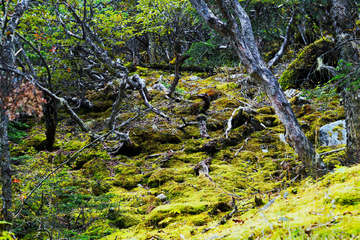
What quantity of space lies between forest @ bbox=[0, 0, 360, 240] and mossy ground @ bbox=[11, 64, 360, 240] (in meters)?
0.02

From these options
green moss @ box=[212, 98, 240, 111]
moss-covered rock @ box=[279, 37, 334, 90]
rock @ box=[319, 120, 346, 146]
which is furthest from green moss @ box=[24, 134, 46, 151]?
moss-covered rock @ box=[279, 37, 334, 90]

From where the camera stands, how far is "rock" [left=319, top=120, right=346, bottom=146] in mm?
5336

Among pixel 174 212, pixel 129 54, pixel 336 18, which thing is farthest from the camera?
pixel 129 54

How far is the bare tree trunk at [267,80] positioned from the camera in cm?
359

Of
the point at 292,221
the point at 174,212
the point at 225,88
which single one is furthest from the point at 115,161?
the point at 225,88

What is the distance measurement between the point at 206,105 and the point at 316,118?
13.3 ft

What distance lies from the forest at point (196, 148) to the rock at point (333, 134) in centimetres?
3

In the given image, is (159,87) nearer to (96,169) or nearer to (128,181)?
(96,169)

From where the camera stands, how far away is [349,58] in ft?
12.7

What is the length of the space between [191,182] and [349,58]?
3.74 meters

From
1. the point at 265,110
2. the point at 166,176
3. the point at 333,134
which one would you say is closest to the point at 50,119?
the point at 166,176

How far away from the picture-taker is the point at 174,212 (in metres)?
3.22

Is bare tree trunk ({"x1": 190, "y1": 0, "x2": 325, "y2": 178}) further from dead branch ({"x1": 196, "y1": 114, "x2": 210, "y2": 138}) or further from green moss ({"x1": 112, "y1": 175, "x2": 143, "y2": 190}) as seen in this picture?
dead branch ({"x1": 196, "y1": 114, "x2": 210, "y2": 138})

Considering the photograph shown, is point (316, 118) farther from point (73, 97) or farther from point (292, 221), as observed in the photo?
point (73, 97)
